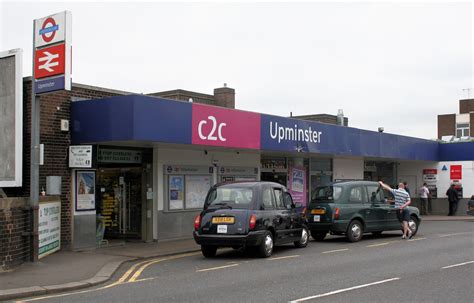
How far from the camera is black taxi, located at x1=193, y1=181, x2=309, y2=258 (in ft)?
40.8

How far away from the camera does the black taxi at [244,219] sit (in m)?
12.4

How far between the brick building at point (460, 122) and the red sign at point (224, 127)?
4883cm

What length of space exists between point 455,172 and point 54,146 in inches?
913

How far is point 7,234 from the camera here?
10836 mm

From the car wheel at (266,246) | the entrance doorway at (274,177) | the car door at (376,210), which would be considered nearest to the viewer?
the car wheel at (266,246)

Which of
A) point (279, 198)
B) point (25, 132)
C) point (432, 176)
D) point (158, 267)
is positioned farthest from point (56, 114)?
point (432, 176)

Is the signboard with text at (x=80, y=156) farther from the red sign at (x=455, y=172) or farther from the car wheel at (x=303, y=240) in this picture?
the red sign at (x=455, y=172)

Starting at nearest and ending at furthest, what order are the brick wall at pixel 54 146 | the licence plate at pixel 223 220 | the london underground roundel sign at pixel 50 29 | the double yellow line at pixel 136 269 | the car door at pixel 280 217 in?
the double yellow line at pixel 136 269 → the london underground roundel sign at pixel 50 29 → the licence plate at pixel 223 220 → the car door at pixel 280 217 → the brick wall at pixel 54 146

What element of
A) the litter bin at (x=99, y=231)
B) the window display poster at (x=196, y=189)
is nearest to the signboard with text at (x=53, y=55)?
the litter bin at (x=99, y=231)

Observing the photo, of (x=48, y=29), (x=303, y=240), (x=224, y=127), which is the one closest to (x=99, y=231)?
(x=224, y=127)

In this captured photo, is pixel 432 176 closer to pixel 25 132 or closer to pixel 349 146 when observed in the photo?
pixel 349 146

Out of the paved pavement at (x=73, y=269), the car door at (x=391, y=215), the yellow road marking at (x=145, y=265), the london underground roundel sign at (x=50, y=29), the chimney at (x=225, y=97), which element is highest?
the chimney at (x=225, y=97)

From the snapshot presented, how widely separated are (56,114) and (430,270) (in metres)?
9.51

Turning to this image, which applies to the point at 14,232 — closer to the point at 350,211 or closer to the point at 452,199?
the point at 350,211
